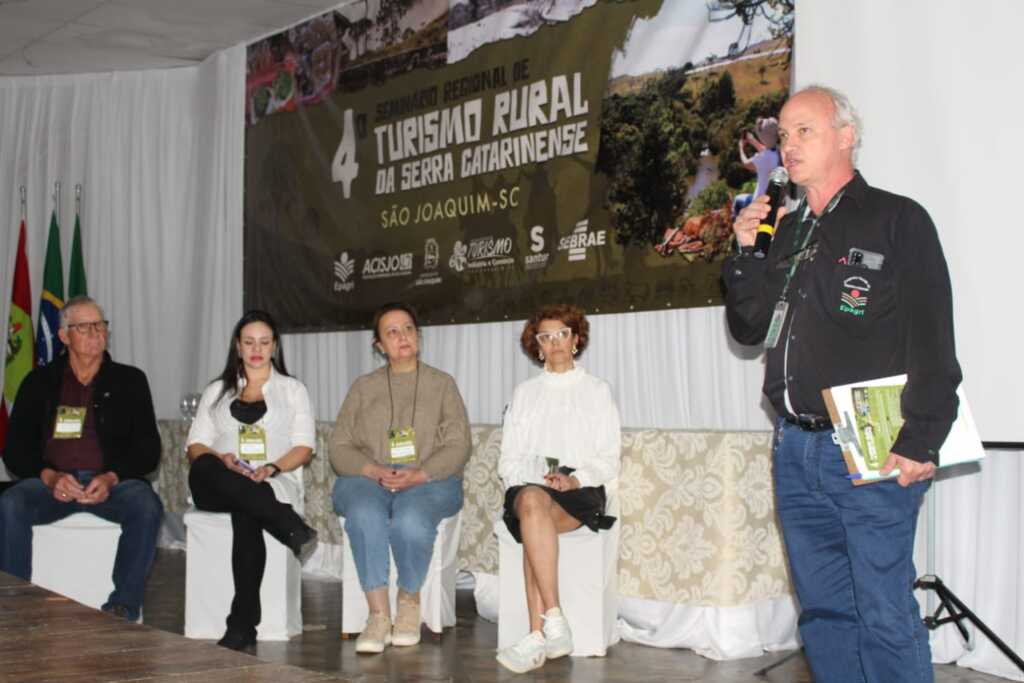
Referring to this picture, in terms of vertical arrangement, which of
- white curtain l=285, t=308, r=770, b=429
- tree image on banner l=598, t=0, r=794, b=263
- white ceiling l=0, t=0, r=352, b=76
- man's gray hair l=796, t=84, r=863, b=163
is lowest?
white curtain l=285, t=308, r=770, b=429

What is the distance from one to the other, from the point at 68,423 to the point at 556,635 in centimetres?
199

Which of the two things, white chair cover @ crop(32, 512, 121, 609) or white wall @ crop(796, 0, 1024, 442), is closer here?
white wall @ crop(796, 0, 1024, 442)

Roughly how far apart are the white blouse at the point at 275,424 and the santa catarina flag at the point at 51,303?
3.18 m

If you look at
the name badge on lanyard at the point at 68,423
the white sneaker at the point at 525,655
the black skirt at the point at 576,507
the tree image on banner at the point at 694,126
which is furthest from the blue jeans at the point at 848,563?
the name badge on lanyard at the point at 68,423

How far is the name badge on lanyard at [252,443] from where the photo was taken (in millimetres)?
4340

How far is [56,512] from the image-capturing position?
435cm

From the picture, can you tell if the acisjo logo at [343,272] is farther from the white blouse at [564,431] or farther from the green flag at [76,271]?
the white blouse at [564,431]

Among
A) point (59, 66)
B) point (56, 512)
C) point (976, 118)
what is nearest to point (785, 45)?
point (976, 118)

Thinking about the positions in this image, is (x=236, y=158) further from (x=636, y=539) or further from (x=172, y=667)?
(x=172, y=667)

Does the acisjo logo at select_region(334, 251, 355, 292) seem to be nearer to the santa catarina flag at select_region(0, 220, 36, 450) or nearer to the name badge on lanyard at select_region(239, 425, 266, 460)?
the name badge on lanyard at select_region(239, 425, 266, 460)

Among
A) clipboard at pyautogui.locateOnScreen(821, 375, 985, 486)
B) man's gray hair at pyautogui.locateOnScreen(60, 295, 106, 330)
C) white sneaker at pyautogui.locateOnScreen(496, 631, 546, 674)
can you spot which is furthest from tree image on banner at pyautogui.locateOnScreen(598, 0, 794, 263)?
clipboard at pyautogui.locateOnScreen(821, 375, 985, 486)

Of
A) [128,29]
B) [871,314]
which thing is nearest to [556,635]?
[871,314]

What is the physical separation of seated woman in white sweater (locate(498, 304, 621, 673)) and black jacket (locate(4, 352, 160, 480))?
1.41 metres

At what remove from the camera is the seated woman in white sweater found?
375 cm
